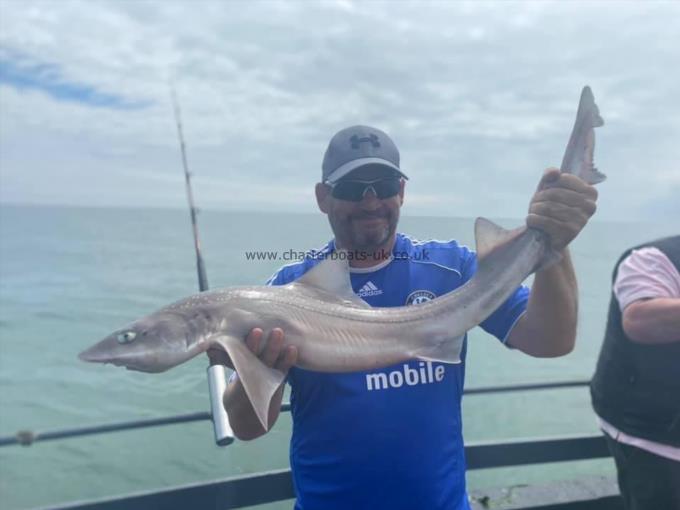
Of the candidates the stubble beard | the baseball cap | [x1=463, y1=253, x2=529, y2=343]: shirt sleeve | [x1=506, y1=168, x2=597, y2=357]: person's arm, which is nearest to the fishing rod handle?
the stubble beard

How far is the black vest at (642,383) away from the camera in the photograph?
3.05 meters

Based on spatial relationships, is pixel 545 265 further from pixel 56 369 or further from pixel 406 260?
pixel 56 369

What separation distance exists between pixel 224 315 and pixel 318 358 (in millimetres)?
455

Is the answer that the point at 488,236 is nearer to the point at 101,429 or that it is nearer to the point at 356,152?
the point at 356,152

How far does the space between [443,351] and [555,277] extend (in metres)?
0.64

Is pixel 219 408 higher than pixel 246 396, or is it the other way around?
pixel 246 396

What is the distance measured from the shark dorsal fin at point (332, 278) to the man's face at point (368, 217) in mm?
352

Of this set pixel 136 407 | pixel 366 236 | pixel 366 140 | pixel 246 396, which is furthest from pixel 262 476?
pixel 136 407

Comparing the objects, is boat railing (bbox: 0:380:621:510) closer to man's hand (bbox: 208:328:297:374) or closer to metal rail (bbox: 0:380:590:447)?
metal rail (bbox: 0:380:590:447)

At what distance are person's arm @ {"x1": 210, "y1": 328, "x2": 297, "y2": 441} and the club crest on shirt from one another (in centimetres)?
75

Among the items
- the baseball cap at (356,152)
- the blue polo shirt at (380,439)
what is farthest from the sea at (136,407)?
the baseball cap at (356,152)

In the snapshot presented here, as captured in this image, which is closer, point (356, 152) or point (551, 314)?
point (551, 314)

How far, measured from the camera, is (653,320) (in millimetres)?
2834

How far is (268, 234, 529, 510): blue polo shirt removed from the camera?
2449mm
